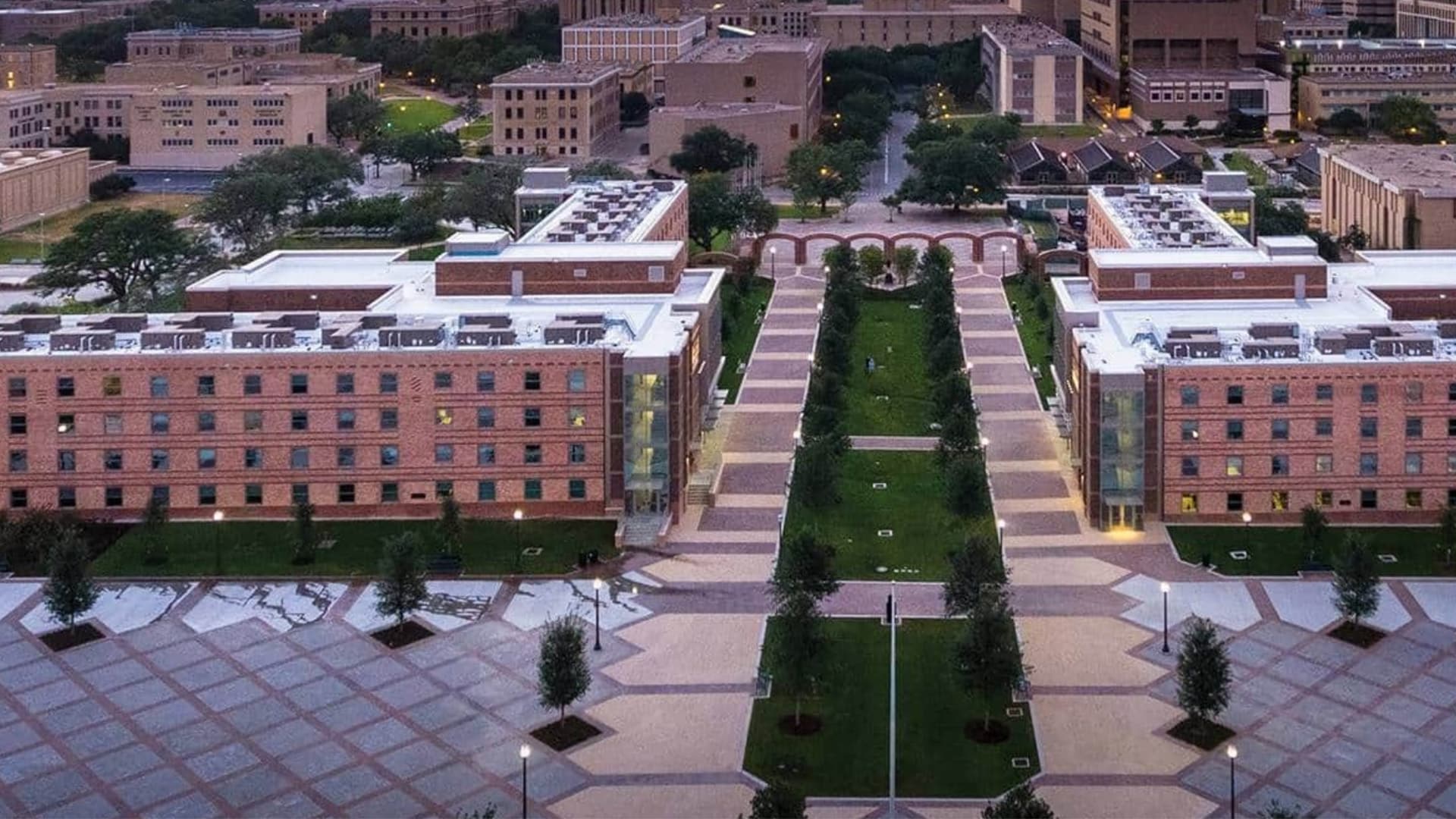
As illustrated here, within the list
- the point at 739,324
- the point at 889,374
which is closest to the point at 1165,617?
the point at 889,374

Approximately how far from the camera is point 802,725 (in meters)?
31.0

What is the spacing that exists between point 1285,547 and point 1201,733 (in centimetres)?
1126

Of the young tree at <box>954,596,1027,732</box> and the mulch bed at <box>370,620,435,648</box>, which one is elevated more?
the young tree at <box>954,596,1027,732</box>

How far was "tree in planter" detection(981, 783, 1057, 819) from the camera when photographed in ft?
80.0

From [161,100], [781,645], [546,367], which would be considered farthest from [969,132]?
[781,645]

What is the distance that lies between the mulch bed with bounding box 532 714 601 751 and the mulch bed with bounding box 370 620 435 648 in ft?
17.2

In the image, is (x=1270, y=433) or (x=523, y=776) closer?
(x=523, y=776)

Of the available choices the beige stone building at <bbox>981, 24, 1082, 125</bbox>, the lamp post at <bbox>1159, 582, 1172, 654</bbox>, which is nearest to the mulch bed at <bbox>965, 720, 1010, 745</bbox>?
the lamp post at <bbox>1159, 582, 1172, 654</bbox>

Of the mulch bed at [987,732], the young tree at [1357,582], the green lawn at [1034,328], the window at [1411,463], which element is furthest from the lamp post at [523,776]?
the green lawn at [1034,328]

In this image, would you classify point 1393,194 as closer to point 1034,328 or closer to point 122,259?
point 1034,328

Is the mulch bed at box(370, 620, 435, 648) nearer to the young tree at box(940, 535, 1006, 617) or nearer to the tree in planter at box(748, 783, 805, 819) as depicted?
the young tree at box(940, 535, 1006, 617)

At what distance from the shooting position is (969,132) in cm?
11244

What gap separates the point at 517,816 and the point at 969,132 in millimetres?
90079

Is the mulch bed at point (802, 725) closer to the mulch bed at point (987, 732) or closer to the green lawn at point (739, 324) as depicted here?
the mulch bed at point (987, 732)
